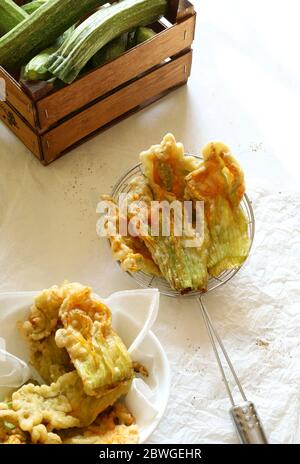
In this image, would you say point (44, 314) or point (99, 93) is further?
point (99, 93)

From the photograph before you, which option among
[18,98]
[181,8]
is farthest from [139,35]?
[18,98]

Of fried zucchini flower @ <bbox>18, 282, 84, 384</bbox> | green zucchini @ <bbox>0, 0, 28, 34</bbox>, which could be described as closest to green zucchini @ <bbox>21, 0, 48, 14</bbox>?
green zucchini @ <bbox>0, 0, 28, 34</bbox>

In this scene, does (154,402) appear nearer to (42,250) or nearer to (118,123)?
(42,250)

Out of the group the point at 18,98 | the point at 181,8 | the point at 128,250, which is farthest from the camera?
the point at 181,8

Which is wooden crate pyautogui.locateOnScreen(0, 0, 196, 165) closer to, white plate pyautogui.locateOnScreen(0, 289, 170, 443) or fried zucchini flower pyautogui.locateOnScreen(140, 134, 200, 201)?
fried zucchini flower pyautogui.locateOnScreen(140, 134, 200, 201)

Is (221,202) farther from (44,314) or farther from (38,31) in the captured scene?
(38,31)

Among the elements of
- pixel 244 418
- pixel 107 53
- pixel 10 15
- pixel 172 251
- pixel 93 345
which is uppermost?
pixel 10 15
